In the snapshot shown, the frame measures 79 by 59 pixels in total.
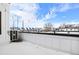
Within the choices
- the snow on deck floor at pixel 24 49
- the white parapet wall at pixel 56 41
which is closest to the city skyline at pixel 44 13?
the white parapet wall at pixel 56 41

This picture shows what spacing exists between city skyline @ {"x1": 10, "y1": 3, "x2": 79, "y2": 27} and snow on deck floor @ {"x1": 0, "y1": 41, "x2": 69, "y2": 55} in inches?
19.4

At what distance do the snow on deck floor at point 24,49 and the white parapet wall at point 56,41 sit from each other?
0.37 feet

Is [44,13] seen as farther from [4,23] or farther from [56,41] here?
[4,23]

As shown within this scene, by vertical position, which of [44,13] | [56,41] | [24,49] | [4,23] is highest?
[44,13]

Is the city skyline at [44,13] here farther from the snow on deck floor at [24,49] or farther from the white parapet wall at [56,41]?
the snow on deck floor at [24,49]

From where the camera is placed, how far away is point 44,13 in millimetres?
3365

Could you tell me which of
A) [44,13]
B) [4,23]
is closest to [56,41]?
[44,13]

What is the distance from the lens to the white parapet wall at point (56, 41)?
2980mm

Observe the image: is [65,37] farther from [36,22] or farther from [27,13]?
[27,13]

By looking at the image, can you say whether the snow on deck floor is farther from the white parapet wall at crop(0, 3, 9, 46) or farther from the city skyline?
the city skyline

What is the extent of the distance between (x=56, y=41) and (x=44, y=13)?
709 mm

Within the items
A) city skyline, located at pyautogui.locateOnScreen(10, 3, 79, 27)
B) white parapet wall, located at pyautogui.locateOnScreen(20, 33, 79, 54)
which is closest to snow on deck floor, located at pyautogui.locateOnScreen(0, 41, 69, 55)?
white parapet wall, located at pyautogui.locateOnScreen(20, 33, 79, 54)

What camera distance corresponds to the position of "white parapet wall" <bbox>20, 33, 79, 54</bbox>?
2980mm

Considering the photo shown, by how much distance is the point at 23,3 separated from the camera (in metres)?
3.44
